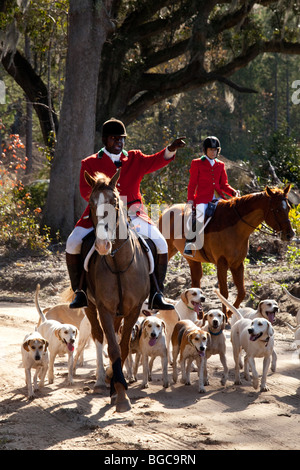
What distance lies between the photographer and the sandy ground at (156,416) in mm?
5516

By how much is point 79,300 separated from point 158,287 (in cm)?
85

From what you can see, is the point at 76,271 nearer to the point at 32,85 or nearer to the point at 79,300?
the point at 79,300

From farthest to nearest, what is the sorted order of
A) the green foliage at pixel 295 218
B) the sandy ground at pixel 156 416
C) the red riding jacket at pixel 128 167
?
1. the green foliage at pixel 295 218
2. the red riding jacket at pixel 128 167
3. the sandy ground at pixel 156 416

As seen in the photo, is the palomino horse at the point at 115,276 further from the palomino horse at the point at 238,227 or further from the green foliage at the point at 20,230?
the green foliage at the point at 20,230

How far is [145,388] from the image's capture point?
764cm

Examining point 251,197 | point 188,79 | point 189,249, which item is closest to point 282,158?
point 188,79

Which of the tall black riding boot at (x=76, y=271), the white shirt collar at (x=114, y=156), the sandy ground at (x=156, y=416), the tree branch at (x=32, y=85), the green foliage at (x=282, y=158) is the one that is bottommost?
the sandy ground at (x=156, y=416)

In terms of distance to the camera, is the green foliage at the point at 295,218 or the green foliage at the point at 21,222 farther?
the green foliage at the point at 21,222

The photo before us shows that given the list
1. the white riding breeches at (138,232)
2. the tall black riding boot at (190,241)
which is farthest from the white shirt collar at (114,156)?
the tall black riding boot at (190,241)

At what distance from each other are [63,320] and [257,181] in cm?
954

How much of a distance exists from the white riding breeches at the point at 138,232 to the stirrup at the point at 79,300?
43 centimetres

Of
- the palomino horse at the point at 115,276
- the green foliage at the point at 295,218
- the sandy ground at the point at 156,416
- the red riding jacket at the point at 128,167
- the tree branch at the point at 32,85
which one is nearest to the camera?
the sandy ground at the point at 156,416
